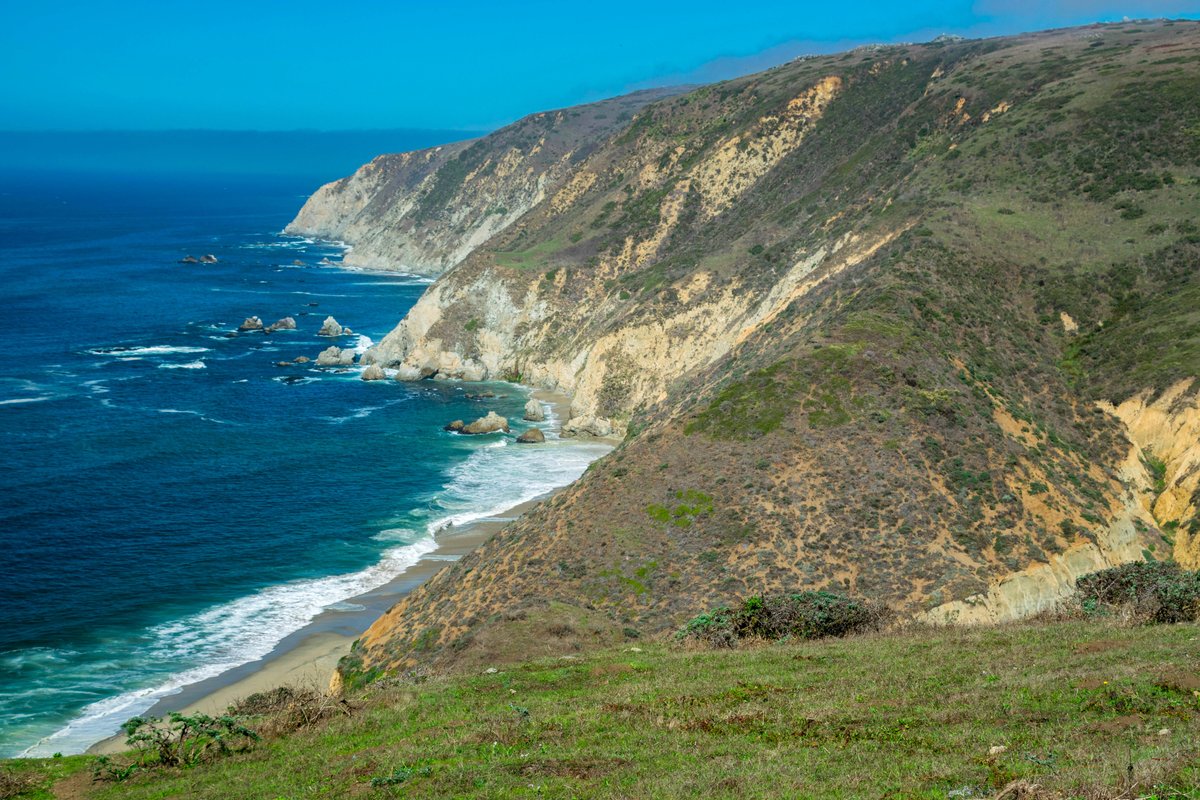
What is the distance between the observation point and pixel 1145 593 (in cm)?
2650

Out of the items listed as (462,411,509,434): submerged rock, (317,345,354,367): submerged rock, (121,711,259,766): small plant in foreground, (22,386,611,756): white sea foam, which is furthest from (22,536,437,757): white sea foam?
(317,345,354,367): submerged rock

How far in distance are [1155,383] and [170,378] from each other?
77.7 metres

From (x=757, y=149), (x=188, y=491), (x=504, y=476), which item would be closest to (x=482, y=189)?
(x=757, y=149)

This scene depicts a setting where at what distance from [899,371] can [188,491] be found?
41767 mm

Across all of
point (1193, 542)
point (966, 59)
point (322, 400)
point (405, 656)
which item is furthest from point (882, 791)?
point (966, 59)

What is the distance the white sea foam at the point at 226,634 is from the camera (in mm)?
35250

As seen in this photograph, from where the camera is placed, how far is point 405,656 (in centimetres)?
3384

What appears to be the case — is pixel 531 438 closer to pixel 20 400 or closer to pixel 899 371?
pixel 899 371

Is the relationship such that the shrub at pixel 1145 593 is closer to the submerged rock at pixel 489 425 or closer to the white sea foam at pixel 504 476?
the white sea foam at pixel 504 476

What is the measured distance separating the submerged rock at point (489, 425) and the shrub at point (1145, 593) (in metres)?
52.2

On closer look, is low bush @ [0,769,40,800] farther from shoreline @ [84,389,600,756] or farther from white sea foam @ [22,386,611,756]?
white sea foam @ [22,386,611,756]

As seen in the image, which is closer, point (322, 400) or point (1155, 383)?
point (1155, 383)

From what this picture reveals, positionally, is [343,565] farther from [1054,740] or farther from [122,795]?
[1054,740]

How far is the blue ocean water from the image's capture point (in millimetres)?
41062
